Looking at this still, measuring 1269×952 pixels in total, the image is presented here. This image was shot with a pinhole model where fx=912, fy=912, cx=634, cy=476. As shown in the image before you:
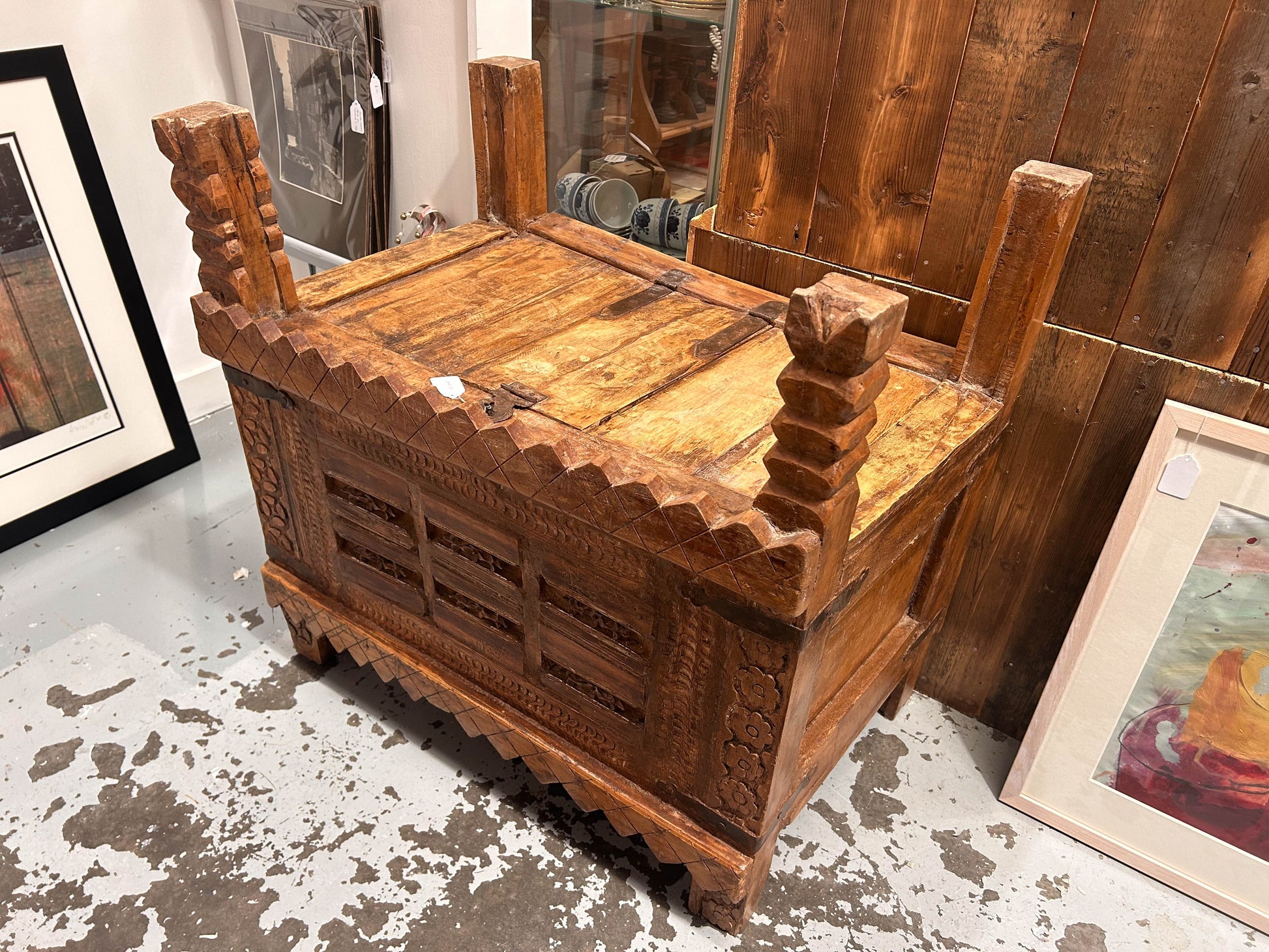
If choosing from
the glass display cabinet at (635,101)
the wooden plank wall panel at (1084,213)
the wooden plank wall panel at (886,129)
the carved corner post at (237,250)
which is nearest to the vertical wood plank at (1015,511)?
the wooden plank wall panel at (1084,213)

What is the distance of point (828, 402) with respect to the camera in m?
1.07

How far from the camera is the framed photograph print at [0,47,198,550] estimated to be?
2.36 meters

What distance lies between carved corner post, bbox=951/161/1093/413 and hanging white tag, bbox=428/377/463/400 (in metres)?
0.89

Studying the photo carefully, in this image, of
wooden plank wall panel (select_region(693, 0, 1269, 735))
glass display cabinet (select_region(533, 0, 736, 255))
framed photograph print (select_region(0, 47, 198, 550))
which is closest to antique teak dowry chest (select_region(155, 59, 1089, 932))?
wooden plank wall panel (select_region(693, 0, 1269, 735))

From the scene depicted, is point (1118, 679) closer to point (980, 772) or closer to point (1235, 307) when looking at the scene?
point (980, 772)

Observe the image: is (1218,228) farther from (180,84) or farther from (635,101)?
(180,84)

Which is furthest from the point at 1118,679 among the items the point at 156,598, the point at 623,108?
the point at 156,598

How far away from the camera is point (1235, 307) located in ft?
4.96

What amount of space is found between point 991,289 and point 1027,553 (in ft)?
2.06

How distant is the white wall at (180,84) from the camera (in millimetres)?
2383

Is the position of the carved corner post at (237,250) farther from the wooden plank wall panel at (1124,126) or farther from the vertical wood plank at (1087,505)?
the vertical wood plank at (1087,505)

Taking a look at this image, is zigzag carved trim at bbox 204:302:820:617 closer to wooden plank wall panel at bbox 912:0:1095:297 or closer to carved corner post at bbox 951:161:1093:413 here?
carved corner post at bbox 951:161:1093:413

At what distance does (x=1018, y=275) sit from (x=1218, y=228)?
31cm

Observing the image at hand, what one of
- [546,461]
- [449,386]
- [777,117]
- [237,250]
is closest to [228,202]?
[237,250]
